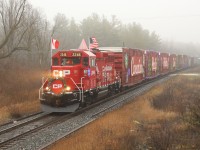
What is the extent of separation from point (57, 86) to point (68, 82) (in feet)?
2.07

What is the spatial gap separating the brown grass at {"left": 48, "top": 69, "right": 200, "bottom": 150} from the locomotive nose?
295 centimetres

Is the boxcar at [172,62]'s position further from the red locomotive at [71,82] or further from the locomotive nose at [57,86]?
the locomotive nose at [57,86]

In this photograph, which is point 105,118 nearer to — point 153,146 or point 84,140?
point 84,140

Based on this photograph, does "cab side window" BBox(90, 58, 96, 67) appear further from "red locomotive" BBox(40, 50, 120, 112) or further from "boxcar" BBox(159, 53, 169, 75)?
"boxcar" BBox(159, 53, 169, 75)

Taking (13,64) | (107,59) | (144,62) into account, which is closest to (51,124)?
(107,59)

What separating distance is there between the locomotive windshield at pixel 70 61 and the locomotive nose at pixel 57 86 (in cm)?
140

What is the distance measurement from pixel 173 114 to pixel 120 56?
11.4m

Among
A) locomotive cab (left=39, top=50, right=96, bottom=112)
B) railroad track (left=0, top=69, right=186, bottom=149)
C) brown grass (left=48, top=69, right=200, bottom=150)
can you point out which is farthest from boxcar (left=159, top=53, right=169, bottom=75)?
brown grass (left=48, top=69, right=200, bottom=150)

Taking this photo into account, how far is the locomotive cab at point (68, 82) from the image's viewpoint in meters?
15.8

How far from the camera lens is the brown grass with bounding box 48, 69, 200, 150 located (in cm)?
942

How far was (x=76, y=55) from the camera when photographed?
17016 mm

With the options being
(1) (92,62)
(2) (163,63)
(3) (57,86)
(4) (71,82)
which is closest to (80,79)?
(4) (71,82)

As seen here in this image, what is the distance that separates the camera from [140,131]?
11.5 meters

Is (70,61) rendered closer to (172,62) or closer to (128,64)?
(128,64)
